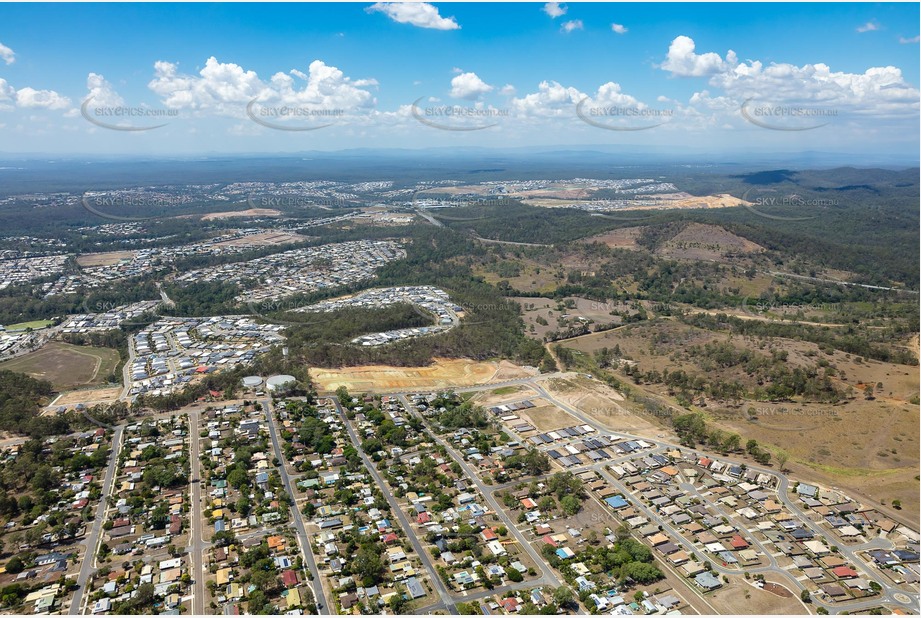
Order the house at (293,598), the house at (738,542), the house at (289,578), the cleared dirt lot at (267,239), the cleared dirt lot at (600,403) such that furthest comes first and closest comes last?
the cleared dirt lot at (267,239) < the cleared dirt lot at (600,403) < the house at (738,542) < the house at (289,578) < the house at (293,598)

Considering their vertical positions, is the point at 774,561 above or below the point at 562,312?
below

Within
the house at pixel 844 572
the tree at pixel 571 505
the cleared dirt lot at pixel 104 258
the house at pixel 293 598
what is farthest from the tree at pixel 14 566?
the cleared dirt lot at pixel 104 258

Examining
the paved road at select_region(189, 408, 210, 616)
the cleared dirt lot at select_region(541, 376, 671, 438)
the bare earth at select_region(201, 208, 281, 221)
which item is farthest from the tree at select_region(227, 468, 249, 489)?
the bare earth at select_region(201, 208, 281, 221)

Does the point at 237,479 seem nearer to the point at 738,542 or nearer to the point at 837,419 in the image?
the point at 738,542

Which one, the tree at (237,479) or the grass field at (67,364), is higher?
the grass field at (67,364)

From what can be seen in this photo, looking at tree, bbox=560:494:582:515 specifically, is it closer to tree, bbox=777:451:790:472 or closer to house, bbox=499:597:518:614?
house, bbox=499:597:518:614

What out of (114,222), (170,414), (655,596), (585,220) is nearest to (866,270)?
(585,220)

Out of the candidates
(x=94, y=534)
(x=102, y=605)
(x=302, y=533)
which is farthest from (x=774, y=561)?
(x=94, y=534)

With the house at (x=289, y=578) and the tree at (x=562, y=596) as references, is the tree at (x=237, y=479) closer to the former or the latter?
the house at (x=289, y=578)
